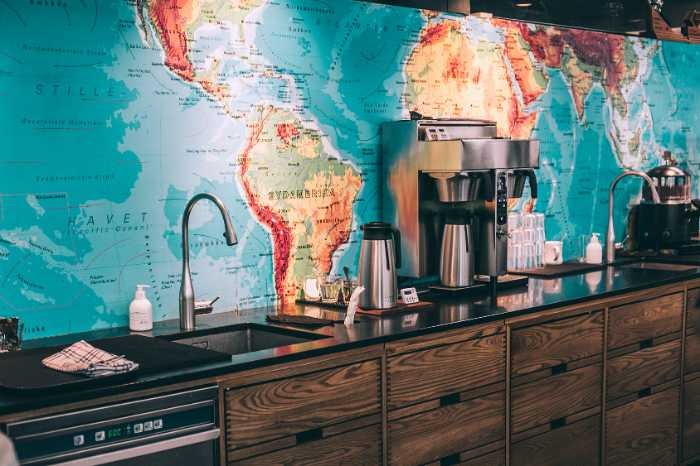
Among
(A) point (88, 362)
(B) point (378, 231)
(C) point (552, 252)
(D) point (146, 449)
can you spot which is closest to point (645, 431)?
(C) point (552, 252)

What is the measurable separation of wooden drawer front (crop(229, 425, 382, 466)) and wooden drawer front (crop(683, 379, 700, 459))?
6.78 ft

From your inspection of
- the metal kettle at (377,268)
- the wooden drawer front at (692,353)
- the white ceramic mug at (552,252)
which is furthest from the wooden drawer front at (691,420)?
the metal kettle at (377,268)

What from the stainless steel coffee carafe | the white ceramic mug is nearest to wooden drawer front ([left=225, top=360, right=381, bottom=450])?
the stainless steel coffee carafe

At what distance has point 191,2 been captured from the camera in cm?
327

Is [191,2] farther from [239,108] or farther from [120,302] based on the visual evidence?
[120,302]

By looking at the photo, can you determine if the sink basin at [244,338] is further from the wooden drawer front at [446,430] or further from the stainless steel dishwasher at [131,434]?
the stainless steel dishwasher at [131,434]

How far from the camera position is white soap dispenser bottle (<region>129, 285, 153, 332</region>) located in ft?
10.1

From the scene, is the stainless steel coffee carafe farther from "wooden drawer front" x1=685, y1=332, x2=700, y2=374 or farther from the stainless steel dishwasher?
the stainless steel dishwasher

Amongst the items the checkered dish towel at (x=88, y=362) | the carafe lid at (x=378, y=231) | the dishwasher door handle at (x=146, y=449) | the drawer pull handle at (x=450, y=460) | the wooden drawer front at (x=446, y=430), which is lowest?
the drawer pull handle at (x=450, y=460)

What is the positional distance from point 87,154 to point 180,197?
0.39m

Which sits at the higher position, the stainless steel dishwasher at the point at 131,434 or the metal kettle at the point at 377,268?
the metal kettle at the point at 377,268

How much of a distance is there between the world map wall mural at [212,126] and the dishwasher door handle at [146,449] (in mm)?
791

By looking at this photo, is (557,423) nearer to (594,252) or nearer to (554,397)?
(554,397)

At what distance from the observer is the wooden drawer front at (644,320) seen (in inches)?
153
